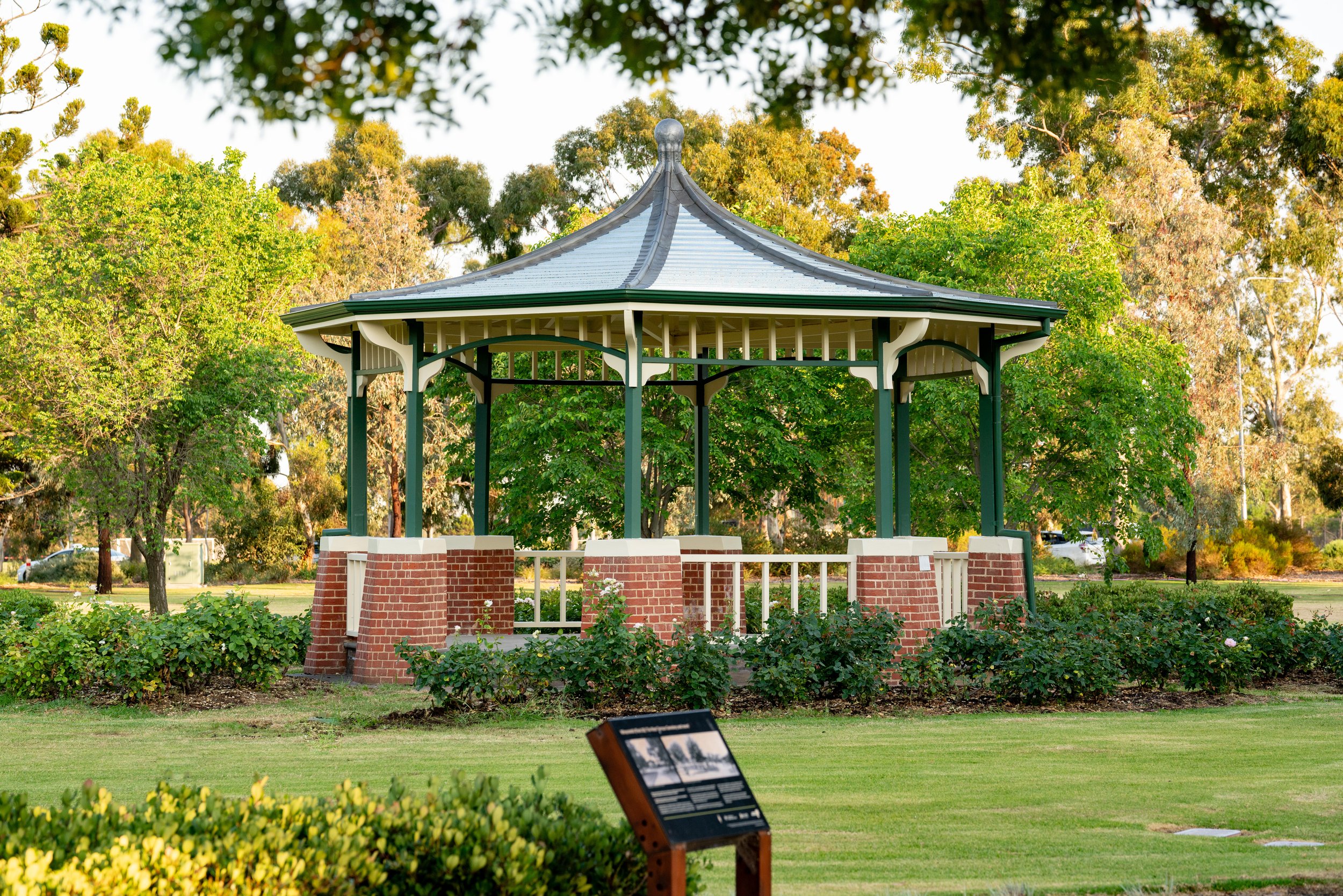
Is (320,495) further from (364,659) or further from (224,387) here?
(364,659)

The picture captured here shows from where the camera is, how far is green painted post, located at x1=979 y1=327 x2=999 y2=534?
14492 millimetres

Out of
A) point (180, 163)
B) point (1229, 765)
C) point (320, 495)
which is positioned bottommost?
point (1229, 765)

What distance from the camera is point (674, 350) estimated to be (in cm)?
1948

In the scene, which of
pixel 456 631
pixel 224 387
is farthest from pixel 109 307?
pixel 456 631

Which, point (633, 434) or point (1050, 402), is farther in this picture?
point (1050, 402)

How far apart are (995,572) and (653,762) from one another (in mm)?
10044

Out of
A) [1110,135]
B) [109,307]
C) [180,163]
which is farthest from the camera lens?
[1110,135]

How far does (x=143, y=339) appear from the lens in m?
24.5

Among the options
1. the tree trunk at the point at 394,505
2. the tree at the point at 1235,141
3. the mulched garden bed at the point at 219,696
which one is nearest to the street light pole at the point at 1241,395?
the tree at the point at 1235,141

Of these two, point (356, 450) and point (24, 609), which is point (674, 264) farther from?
point (24, 609)

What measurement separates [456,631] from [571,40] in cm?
1071

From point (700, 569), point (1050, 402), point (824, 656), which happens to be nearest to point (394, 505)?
point (1050, 402)

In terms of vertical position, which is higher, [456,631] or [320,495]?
[320,495]

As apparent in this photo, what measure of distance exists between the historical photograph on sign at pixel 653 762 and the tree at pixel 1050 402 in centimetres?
1733
